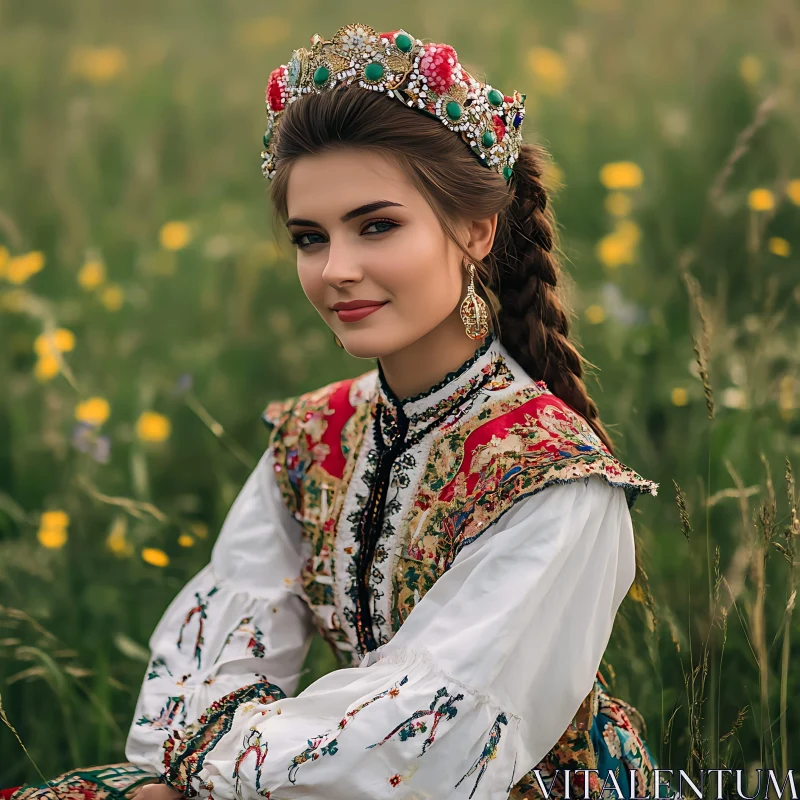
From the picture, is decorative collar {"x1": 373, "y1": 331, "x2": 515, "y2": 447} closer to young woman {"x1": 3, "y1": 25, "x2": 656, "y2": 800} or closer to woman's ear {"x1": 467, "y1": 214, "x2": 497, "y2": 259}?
young woman {"x1": 3, "y1": 25, "x2": 656, "y2": 800}

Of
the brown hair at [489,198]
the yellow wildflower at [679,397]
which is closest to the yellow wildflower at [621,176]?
the yellow wildflower at [679,397]

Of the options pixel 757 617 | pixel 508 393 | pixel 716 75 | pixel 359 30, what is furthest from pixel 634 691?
pixel 716 75

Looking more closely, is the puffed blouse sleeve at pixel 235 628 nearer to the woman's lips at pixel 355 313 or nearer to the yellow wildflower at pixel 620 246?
the woman's lips at pixel 355 313

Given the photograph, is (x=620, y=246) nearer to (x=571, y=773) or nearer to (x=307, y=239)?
(x=307, y=239)

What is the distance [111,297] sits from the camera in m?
3.25

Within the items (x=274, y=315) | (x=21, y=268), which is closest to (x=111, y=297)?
(x=21, y=268)

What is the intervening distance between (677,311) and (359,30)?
5.61 ft

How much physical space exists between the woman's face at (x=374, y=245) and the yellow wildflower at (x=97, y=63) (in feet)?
10.5

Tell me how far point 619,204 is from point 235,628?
6.70 feet

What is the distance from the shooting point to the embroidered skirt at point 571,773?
1617mm

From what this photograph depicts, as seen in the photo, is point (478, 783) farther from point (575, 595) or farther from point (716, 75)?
point (716, 75)

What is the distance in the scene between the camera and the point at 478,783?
1399 mm

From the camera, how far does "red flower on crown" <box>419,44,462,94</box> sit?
1.57 metres

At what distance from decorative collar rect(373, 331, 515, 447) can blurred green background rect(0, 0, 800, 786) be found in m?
0.31
